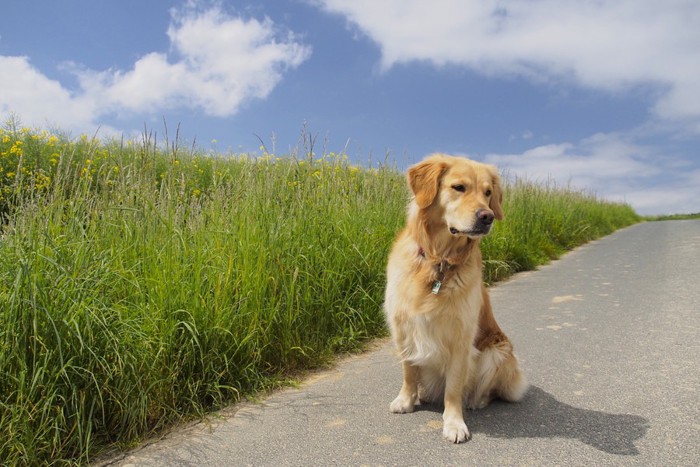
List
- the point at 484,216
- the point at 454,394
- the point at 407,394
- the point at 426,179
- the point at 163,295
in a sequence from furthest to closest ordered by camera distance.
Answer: the point at 163,295, the point at 407,394, the point at 426,179, the point at 454,394, the point at 484,216

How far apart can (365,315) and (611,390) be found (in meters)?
1.98

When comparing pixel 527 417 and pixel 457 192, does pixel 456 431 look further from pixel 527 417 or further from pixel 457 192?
pixel 457 192

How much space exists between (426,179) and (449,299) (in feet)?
2.22

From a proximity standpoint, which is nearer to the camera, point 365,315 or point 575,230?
point 365,315

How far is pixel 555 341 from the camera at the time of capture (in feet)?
13.7

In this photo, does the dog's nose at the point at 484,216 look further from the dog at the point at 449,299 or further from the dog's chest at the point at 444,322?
the dog's chest at the point at 444,322

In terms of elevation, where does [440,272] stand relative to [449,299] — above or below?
above

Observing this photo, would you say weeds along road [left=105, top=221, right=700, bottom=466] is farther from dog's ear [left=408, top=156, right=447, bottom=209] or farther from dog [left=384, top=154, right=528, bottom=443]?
dog's ear [left=408, top=156, right=447, bottom=209]

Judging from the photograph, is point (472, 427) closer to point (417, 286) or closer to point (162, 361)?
point (417, 286)

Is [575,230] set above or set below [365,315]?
above

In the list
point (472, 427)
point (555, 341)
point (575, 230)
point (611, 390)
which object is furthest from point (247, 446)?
point (575, 230)

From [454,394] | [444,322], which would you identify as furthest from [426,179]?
[454,394]

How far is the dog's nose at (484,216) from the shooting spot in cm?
248

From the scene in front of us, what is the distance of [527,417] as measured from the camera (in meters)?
2.76
